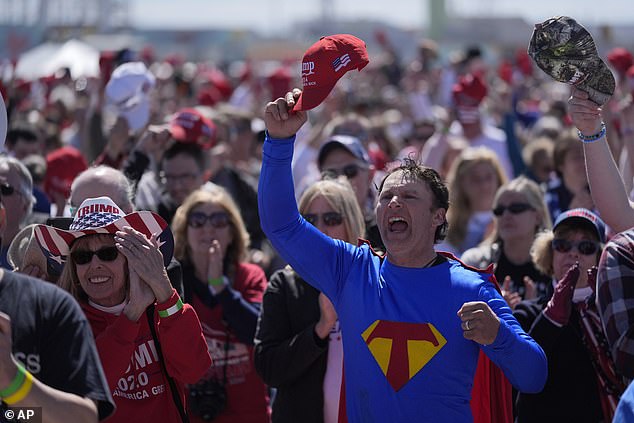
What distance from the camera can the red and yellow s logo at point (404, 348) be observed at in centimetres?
356

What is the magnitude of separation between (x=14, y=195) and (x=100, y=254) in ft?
4.88

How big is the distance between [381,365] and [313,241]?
56cm

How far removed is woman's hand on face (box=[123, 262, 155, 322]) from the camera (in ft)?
11.8

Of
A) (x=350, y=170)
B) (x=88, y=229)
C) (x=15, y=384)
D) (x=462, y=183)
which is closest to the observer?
(x=15, y=384)

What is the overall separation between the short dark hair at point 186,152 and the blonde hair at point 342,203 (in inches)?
68.6

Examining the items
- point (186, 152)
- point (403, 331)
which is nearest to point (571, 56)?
point (403, 331)

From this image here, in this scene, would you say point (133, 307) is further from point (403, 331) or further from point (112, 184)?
point (112, 184)

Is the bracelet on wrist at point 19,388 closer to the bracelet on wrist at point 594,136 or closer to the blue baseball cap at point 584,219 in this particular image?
the bracelet on wrist at point 594,136

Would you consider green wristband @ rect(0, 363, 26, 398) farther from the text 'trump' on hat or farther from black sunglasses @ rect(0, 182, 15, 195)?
the text 'trump' on hat

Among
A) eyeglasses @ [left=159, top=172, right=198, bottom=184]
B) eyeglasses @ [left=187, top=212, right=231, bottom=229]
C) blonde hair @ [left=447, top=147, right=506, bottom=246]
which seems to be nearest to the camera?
eyeglasses @ [left=187, top=212, right=231, bottom=229]

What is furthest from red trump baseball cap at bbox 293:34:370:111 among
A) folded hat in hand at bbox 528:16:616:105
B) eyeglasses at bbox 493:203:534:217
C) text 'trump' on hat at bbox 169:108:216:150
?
text 'trump' on hat at bbox 169:108:216:150

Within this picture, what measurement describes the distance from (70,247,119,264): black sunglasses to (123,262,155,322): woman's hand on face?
0.65 feet

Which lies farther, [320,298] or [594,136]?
[320,298]

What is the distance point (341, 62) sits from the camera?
3.70m
